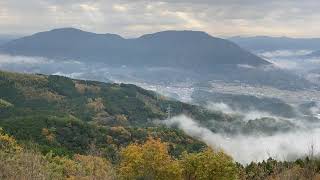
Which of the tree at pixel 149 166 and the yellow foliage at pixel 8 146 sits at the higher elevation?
the tree at pixel 149 166

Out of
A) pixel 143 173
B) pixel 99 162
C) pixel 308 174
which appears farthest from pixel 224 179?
pixel 99 162

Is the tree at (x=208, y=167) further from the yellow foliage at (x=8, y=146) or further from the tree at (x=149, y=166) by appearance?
the yellow foliage at (x=8, y=146)

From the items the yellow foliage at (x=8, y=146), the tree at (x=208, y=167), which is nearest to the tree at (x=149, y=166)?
the tree at (x=208, y=167)

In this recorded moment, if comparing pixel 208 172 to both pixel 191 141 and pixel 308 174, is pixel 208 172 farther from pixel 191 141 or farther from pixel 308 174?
pixel 191 141

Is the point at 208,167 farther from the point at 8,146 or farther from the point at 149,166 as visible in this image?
A: the point at 8,146

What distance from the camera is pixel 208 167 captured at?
165 feet

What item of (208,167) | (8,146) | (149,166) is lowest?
(8,146)

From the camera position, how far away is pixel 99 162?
33875 millimetres

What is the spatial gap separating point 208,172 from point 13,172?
2947cm

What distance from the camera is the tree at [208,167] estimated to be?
50.3 metres

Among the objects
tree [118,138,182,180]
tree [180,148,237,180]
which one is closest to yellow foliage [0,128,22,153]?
tree [118,138,182,180]

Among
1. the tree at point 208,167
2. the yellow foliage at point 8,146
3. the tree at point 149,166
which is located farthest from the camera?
the yellow foliage at point 8,146

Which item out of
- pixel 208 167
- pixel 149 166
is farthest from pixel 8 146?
pixel 208 167

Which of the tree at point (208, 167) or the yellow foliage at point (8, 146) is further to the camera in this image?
the yellow foliage at point (8, 146)
